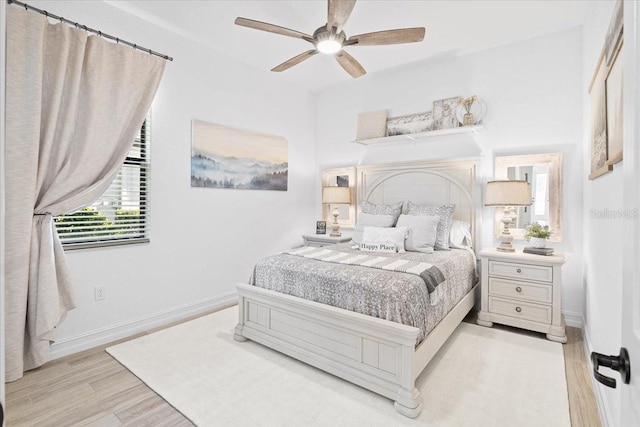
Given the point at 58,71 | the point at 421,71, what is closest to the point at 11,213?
the point at 58,71

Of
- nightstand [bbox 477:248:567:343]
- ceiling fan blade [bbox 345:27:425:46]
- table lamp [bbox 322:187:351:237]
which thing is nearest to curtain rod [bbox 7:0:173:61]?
ceiling fan blade [bbox 345:27:425:46]

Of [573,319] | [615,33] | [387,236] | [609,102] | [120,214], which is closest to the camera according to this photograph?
[615,33]

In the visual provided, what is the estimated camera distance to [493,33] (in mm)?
3301

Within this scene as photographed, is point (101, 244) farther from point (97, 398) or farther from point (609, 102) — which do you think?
point (609, 102)

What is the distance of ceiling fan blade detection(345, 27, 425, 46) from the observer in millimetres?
2365

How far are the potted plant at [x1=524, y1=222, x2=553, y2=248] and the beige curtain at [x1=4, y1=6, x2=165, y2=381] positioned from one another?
3.74 meters

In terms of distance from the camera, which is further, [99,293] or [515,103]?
[515,103]

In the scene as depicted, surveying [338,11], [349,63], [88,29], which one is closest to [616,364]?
[338,11]

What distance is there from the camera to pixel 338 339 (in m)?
2.23

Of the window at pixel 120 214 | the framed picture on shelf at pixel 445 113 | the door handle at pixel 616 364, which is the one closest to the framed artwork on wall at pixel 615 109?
the door handle at pixel 616 364

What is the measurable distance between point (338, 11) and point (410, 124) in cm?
222

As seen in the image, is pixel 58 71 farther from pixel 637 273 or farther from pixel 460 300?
pixel 460 300

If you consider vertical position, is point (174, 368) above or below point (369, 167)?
below

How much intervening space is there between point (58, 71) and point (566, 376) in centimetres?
413
